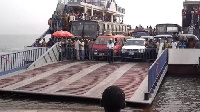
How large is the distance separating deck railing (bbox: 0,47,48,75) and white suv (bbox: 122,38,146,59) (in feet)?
19.0

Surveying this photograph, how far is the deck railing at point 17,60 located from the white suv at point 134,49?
579cm

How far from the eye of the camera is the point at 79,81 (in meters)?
13.9

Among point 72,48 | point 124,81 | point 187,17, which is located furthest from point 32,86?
point 187,17

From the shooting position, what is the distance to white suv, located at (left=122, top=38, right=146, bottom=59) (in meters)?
21.3

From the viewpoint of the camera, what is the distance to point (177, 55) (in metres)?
19.3

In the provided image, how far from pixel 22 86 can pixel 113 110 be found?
10741mm

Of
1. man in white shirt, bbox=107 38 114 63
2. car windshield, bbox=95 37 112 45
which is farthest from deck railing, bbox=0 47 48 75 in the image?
car windshield, bbox=95 37 112 45

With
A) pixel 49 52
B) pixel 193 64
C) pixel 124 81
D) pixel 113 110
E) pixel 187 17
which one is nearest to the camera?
pixel 113 110

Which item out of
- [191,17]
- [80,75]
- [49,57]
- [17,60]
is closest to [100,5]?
[191,17]

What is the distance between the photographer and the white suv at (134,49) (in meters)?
21.3

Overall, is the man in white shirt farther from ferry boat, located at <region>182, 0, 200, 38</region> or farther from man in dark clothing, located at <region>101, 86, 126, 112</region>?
man in dark clothing, located at <region>101, 86, 126, 112</region>

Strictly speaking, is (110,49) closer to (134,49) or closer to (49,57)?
(134,49)

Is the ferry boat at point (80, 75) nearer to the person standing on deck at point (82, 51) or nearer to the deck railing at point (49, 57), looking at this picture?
the deck railing at point (49, 57)

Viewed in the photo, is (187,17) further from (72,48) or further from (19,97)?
(19,97)
